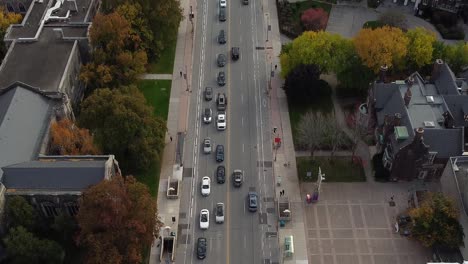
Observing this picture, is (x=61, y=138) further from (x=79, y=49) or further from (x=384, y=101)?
(x=384, y=101)

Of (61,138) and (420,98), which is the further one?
(420,98)

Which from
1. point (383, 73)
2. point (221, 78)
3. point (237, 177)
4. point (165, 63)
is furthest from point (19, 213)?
point (383, 73)

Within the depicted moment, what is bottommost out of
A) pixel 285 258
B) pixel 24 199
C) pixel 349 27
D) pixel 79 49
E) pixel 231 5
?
pixel 285 258

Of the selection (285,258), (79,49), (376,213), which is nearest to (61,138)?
(79,49)

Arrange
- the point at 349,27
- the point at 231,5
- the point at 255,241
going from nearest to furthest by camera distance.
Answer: the point at 255,241 → the point at 349,27 → the point at 231,5

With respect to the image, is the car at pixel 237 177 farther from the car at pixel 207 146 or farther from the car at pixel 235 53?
the car at pixel 235 53

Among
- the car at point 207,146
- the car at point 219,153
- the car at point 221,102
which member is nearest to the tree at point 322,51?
the car at point 221,102
